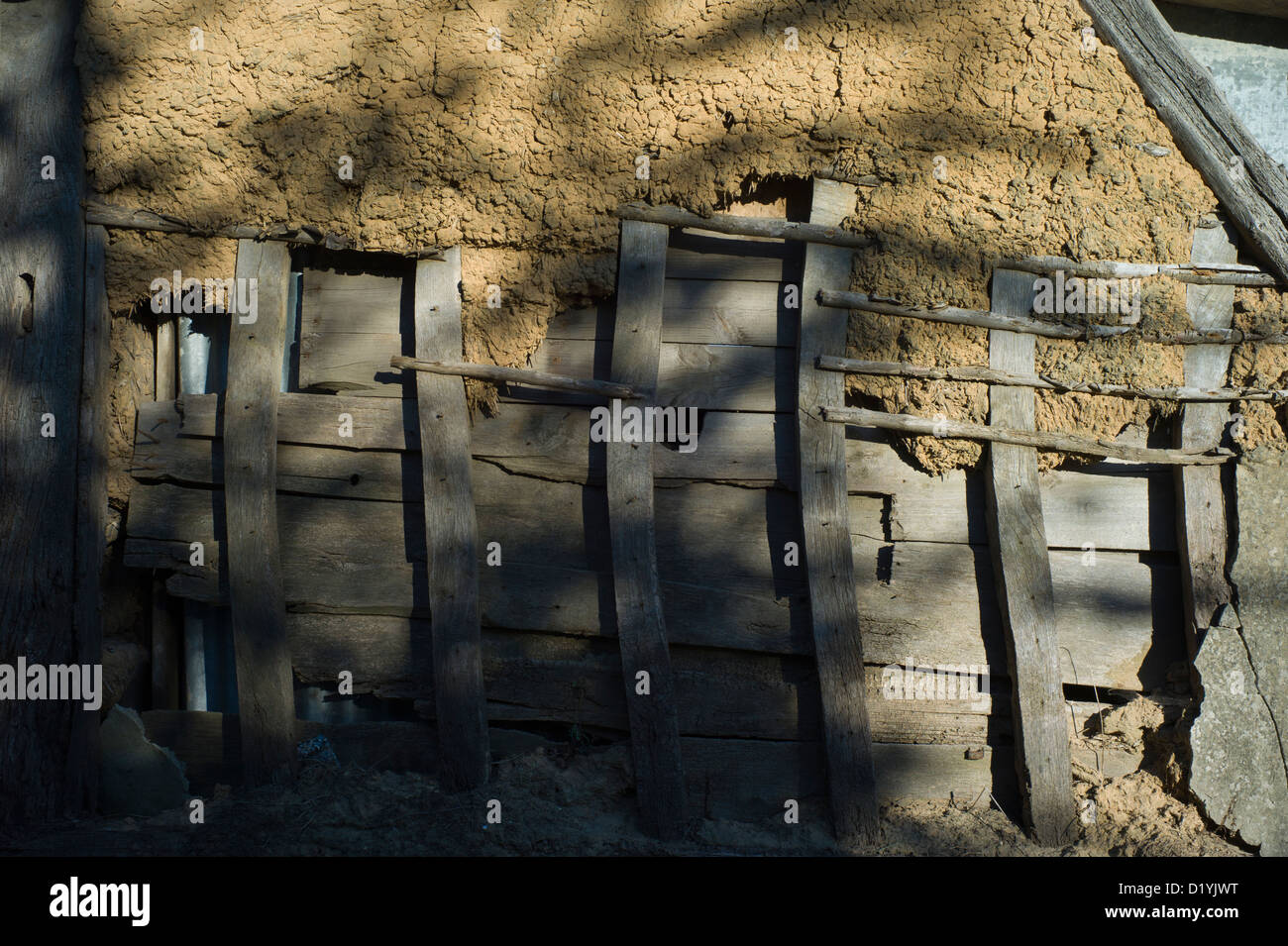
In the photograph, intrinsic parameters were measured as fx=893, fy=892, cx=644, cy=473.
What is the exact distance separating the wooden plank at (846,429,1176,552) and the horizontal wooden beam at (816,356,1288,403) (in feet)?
0.90

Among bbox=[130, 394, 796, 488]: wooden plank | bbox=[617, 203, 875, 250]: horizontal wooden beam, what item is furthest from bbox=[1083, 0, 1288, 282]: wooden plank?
bbox=[130, 394, 796, 488]: wooden plank

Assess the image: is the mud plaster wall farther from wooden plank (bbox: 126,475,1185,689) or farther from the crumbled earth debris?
the crumbled earth debris

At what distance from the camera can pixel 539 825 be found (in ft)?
10.7

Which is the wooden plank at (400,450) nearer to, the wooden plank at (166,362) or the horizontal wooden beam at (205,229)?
the wooden plank at (166,362)

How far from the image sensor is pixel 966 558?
3443 mm

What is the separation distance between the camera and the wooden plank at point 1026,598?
130 inches

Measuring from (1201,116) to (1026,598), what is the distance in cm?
195

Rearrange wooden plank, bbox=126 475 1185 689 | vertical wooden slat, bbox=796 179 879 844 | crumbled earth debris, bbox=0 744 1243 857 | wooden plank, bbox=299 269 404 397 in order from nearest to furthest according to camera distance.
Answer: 1. crumbled earth debris, bbox=0 744 1243 857
2. vertical wooden slat, bbox=796 179 879 844
3. wooden plank, bbox=126 475 1185 689
4. wooden plank, bbox=299 269 404 397

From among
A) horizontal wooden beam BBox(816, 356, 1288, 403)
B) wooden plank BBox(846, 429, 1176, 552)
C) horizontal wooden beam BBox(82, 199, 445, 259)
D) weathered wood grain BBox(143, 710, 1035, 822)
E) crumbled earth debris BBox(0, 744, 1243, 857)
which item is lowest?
crumbled earth debris BBox(0, 744, 1243, 857)

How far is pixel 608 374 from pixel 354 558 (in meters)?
1.22

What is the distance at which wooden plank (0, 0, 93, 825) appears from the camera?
11.0ft

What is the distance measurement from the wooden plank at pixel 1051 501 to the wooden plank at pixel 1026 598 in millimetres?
112

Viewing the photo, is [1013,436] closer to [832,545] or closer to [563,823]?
[832,545]

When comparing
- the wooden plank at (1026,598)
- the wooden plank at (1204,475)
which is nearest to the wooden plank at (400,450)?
the wooden plank at (1026,598)
